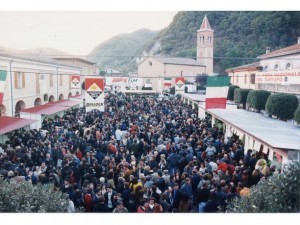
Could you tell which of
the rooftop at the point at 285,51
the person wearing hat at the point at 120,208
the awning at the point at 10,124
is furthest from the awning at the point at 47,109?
the rooftop at the point at 285,51

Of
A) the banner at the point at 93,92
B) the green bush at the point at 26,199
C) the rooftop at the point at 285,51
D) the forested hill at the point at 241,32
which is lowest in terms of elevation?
the green bush at the point at 26,199

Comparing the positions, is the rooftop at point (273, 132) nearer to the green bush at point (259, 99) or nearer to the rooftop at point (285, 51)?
the green bush at point (259, 99)

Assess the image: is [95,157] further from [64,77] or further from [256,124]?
[64,77]

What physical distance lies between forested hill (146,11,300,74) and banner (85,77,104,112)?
362cm

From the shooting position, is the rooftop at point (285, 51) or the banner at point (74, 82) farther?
the banner at point (74, 82)

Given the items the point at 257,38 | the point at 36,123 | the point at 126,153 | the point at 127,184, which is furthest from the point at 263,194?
the point at 36,123

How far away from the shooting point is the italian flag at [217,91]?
1056cm

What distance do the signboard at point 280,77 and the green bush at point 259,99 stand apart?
52 cm

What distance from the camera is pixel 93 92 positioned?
9797mm

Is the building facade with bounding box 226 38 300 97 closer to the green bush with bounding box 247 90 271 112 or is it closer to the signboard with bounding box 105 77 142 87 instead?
the green bush with bounding box 247 90 271 112

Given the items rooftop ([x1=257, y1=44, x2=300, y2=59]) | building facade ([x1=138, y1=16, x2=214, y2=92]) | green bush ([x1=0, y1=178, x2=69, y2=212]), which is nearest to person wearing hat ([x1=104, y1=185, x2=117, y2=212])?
green bush ([x1=0, y1=178, x2=69, y2=212])

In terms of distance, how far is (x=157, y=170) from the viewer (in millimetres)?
8672

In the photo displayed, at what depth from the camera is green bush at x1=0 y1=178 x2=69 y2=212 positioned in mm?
6492
